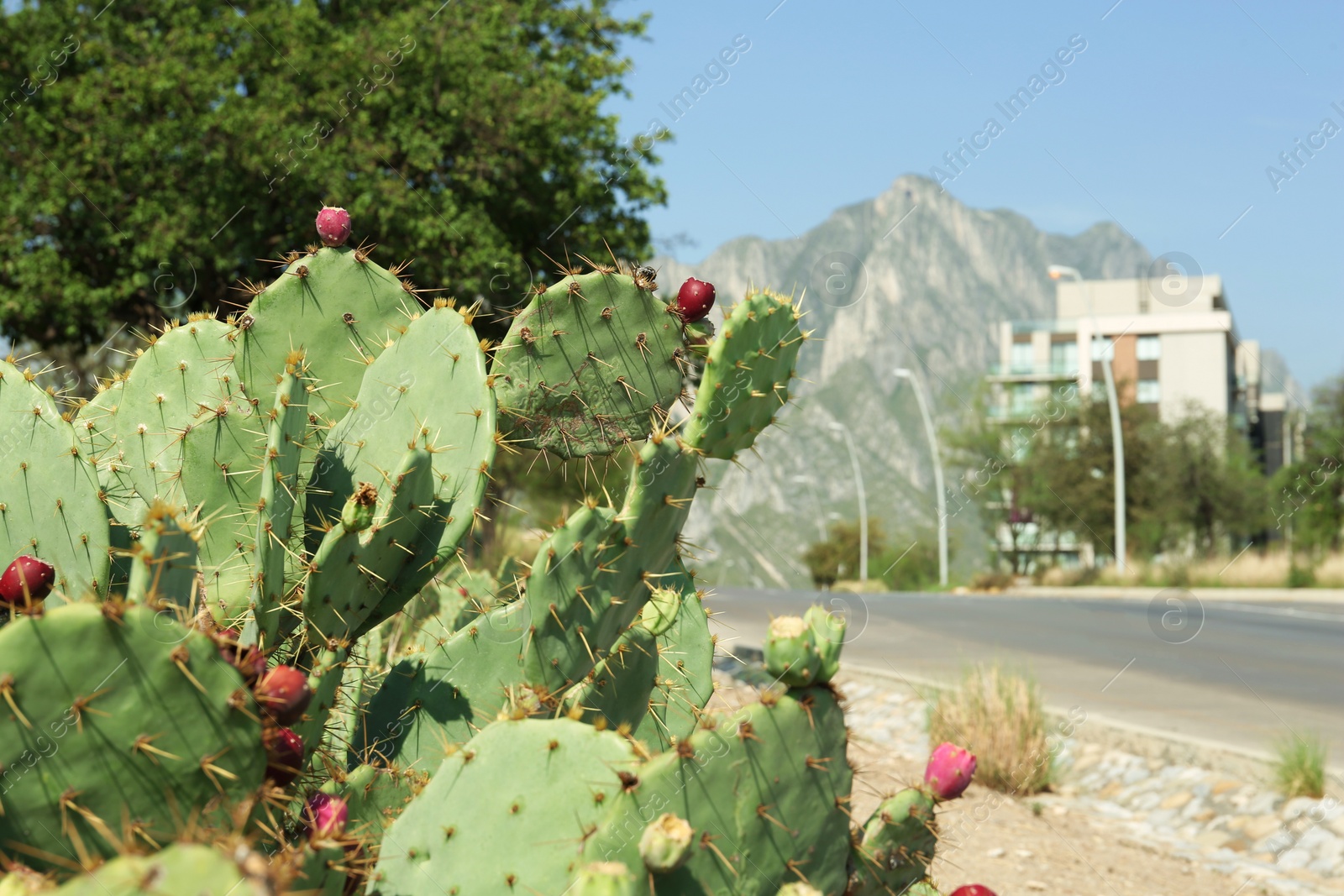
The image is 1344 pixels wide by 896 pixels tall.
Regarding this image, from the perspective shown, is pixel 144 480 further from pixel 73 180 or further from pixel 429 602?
pixel 73 180

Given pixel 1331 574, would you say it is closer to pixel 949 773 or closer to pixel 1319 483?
pixel 1319 483

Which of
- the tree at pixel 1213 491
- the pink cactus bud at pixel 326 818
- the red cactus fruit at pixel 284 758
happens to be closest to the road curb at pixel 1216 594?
the tree at pixel 1213 491

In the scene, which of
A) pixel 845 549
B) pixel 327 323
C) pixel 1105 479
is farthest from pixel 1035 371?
pixel 327 323

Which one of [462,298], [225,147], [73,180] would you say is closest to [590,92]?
[462,298]

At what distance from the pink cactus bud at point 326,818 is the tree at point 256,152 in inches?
355

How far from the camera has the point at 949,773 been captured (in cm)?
221

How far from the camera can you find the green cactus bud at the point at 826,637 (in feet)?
6.29

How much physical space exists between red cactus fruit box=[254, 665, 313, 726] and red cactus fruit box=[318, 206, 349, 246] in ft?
4.29

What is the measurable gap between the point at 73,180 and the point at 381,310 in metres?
10.2

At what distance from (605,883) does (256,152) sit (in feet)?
36.4

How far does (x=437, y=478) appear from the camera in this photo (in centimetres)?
246

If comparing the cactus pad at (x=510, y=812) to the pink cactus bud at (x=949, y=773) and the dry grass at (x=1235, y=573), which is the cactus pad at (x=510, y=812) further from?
the dry grass at (x=1235, y=573)

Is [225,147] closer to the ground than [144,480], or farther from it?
farther from it

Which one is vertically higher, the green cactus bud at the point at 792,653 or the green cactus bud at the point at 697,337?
the green cactus bud at the point at 697,337
